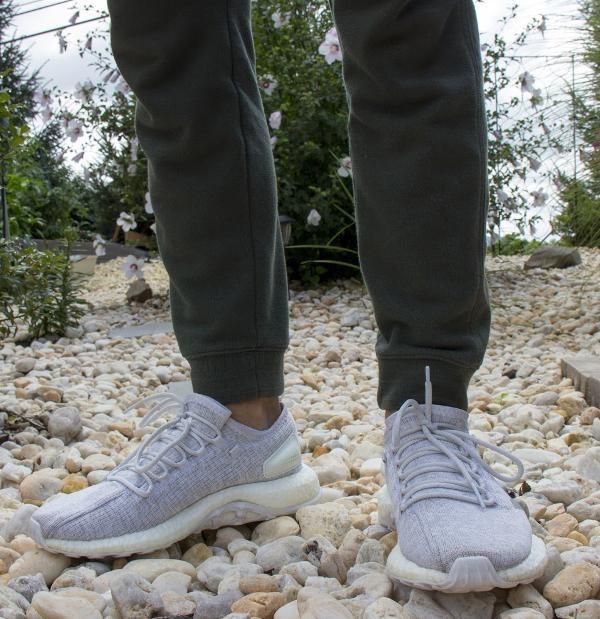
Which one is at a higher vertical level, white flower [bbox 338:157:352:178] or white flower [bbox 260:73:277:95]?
white flower [bbox 260:73:277:95]

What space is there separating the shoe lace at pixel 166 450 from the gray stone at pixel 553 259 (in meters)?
3.82

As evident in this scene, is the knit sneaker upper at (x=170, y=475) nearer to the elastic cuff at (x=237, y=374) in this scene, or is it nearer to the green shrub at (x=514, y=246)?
the elastic cuff at (x=237, y=374)

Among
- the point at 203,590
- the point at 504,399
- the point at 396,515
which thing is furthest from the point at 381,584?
the point at 504,399

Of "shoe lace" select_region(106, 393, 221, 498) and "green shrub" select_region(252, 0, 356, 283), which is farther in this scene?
"green shrub" select_region(252, 0, 356, 283)

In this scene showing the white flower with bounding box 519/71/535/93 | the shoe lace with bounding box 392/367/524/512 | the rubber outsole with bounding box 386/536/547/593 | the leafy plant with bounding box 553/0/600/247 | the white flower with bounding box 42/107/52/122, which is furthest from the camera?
the white flower with bounding box 42/107/52/122

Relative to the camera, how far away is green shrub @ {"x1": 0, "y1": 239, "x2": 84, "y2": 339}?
7.38 feet

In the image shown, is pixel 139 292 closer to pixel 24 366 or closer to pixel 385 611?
pixel 24 366

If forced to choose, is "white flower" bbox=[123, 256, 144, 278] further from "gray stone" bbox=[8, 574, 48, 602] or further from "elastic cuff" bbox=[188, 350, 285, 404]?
"gray stone" bbox=[8, 574, 48, 602]

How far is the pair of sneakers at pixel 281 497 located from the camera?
85cm

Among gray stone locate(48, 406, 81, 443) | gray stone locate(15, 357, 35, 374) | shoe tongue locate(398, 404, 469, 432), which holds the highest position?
shoe tongue locate(398, 404, 469, 432)

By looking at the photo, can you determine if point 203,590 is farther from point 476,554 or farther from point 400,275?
point 400,275

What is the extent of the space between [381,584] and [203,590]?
9.0 inches

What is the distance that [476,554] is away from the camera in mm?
838

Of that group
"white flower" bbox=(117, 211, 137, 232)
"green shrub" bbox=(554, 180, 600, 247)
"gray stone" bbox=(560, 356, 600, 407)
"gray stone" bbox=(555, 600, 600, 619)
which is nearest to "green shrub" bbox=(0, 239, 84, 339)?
"white flower" bbox=(117, 211, 137, 232)
